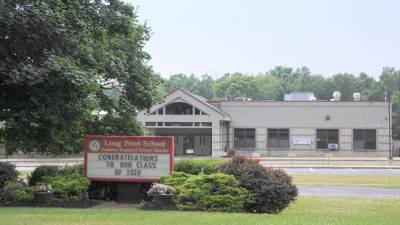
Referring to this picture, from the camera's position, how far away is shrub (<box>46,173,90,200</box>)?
15641 millimetres

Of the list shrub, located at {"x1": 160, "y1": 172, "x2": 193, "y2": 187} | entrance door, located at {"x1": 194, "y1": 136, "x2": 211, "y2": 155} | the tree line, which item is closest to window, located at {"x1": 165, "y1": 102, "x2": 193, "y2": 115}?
entrance door, located at {"x1": 194, "y1": 136, "x2": 211, "y2": 155}

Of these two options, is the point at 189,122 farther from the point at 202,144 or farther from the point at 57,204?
the point at 57,204

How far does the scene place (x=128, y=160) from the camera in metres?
16.8

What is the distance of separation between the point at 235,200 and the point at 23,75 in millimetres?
6543

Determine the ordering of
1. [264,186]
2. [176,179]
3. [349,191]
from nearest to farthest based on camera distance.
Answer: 1. [264,186]
2. [176,179]
3. [349,191]

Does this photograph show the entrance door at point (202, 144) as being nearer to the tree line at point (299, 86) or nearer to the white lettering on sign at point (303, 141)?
the white lettering on sign at point (303, 141)

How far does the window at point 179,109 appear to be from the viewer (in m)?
64.6

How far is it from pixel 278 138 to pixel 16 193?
53.1m

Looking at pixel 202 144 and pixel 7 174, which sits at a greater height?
pixel 202 144

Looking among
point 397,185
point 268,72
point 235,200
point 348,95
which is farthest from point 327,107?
point 268,72

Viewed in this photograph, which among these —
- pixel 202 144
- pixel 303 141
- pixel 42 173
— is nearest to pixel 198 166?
pixel 42 173

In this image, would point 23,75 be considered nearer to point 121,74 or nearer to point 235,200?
point 235,200

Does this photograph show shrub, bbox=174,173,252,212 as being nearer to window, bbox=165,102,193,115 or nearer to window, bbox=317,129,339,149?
window, bbox=165,102,193,115

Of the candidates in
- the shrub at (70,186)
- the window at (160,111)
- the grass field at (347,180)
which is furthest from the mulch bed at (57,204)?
the window at (160,111)
